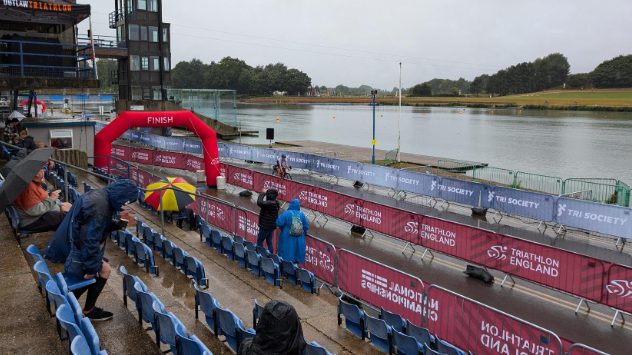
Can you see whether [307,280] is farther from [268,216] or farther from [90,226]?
[90,226]

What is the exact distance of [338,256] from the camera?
11.0 m

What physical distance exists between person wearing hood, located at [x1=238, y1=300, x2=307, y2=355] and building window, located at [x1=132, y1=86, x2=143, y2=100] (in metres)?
52.7

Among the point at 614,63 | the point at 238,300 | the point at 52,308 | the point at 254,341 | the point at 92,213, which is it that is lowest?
the point at 238,300

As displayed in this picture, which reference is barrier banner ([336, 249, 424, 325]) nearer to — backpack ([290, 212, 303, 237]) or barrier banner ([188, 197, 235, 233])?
backpack ([290, 212, 303, 237])

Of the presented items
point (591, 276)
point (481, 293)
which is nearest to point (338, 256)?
point (481, 293)

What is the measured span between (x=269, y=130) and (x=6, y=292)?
107 feet

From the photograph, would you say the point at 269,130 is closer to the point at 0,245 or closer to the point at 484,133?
the point at 0,245

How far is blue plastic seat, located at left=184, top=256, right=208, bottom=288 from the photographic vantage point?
30.9ft

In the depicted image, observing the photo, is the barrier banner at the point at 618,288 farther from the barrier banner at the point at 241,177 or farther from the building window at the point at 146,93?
the building window at the point at 146,93

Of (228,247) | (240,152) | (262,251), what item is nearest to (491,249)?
(262,251)

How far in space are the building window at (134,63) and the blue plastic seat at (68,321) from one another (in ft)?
165

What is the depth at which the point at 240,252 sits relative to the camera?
37.9 ft

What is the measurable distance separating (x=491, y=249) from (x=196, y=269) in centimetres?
752

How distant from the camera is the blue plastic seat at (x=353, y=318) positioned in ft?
27.6
